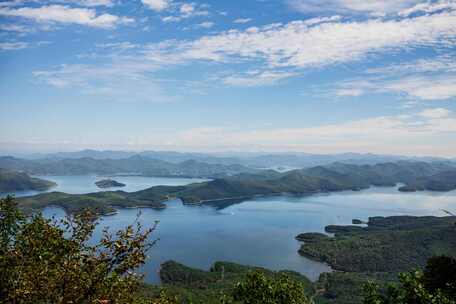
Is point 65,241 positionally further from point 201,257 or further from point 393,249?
point 393,249

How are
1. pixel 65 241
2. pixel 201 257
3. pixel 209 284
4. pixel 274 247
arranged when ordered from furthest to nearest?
pixel 274 247
pixel 201 257
pixel 209 284
pixel 65 241

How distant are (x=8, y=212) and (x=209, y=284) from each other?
73108 millimetres

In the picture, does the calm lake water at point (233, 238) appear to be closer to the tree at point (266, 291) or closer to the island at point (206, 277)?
the island at point (206, 277)

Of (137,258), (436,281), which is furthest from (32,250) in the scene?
(436,281)

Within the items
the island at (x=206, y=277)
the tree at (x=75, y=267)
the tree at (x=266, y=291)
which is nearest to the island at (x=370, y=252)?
the island at (x=206, y=277)

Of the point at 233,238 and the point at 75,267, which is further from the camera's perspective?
the point at 233,238

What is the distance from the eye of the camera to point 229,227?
166 meters

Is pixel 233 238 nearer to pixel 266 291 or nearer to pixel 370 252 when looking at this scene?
pixel 370 252

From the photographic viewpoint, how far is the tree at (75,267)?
936 cm

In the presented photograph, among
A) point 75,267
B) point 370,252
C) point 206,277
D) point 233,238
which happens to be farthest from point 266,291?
point 233,238

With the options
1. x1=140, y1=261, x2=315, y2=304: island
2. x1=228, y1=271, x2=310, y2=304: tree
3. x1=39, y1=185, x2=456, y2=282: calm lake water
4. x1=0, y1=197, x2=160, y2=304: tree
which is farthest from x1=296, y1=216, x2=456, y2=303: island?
x1=0, y1=197, x2=160, y2=304: tree

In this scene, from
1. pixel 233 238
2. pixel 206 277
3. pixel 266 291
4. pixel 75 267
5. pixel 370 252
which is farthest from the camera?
→ pixel 233 238

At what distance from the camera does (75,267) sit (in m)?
9.70

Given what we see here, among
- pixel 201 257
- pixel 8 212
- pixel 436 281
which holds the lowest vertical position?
pixel 201 257
